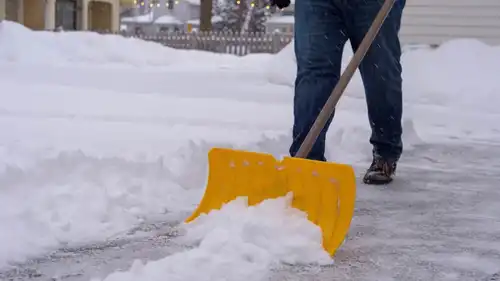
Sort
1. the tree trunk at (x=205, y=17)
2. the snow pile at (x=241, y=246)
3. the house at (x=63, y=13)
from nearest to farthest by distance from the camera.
A: the snow pile at (x=241, y=246) < the tree trunk at (x=205, y=17) < the house at (x=63, y=13)

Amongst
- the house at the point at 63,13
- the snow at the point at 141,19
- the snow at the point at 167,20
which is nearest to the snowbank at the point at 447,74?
the house at the point at 63,13

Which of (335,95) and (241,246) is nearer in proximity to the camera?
(241,246)

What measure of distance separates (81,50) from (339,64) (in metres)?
11.3

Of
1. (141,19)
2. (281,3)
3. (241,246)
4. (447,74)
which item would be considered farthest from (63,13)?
(141,19)

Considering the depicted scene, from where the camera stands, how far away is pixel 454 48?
32.2ft

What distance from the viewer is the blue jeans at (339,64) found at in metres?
3.12

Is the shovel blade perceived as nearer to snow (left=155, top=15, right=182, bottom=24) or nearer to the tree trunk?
the tree trunk

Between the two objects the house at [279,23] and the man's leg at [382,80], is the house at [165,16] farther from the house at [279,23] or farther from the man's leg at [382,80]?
the man's leg at [382,80]

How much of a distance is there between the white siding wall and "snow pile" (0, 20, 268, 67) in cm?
471

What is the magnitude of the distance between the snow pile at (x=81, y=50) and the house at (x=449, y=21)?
4709mm

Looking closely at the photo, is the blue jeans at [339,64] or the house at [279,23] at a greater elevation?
the blue jeans at [339,64]

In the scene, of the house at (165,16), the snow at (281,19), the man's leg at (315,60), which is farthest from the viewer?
the house at (165,16)

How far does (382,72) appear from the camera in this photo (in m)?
3.27

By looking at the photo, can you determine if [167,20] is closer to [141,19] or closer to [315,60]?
[141,19]
